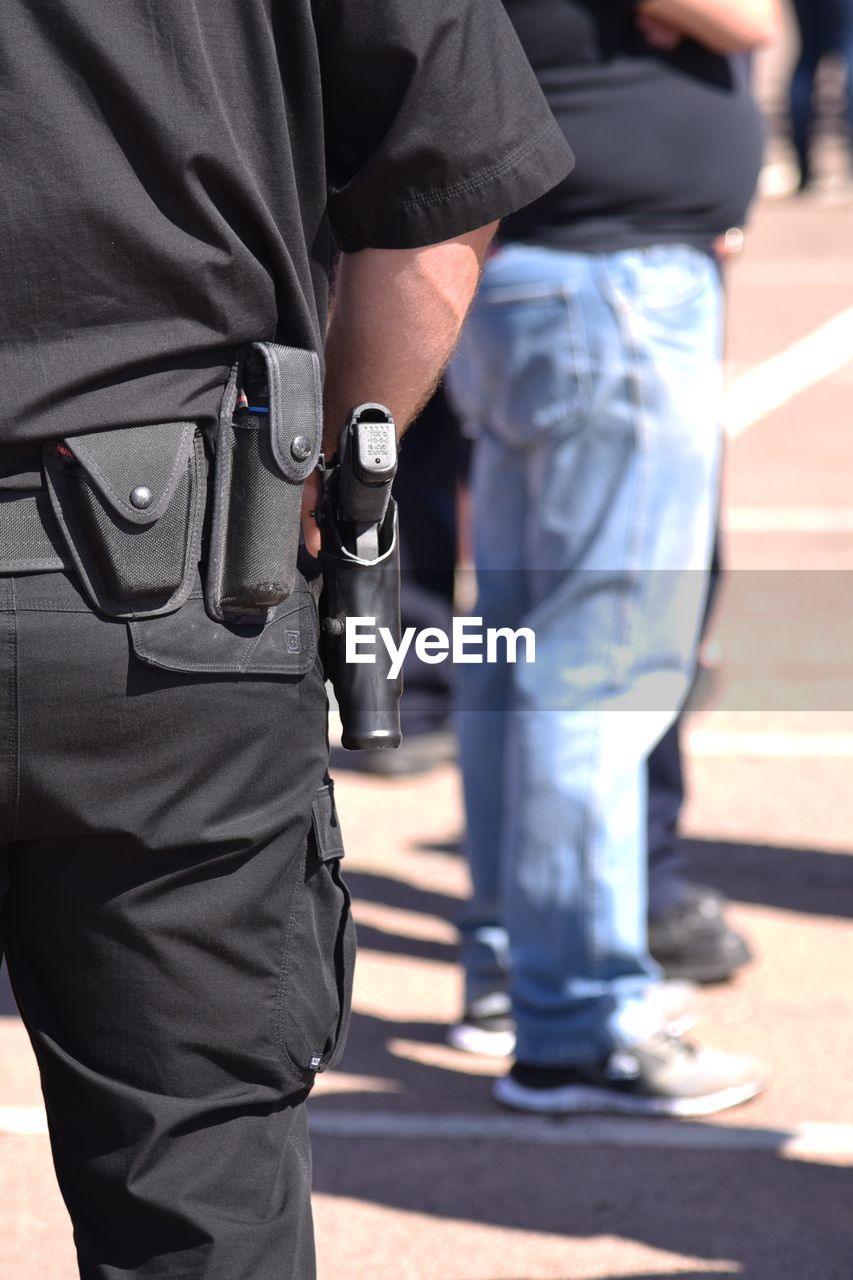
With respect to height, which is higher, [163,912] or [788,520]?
[163,912]

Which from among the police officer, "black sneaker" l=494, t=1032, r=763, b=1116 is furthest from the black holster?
"black sneaker" l=494, t=1032, r=763, b=1116

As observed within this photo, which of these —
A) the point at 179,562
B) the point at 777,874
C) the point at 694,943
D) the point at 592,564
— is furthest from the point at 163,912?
the point at 777,874

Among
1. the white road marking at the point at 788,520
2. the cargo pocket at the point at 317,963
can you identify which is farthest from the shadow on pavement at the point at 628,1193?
the white road marking at the point at 788,520

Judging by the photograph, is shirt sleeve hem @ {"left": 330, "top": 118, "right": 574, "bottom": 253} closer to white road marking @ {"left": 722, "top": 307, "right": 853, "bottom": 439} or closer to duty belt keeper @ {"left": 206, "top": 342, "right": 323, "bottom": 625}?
duty belt keeper @ {"left": 206, "top": 342, "right": 323, "bottom": 625}

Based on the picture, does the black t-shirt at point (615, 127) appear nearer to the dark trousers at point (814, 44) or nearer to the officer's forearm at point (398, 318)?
the officer's forearm at point (398, 318)

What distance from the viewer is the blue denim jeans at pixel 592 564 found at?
2.86 m

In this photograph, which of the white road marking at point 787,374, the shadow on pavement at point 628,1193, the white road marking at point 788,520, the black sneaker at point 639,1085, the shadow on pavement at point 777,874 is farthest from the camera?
the white road marking at point 787,374

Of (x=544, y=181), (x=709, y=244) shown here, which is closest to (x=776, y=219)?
(x=709, y=244)

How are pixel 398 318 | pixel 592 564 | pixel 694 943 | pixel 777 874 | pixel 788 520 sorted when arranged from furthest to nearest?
1. pixel 788 520
2. pixel 777 874
3. pixel 694 943
4. pixel 592 564
5. pixel 398 318

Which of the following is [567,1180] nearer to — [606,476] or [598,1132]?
[598,1132]

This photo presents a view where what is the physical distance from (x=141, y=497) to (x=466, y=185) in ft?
1.43

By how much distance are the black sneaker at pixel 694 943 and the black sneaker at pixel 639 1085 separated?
0.46 meters

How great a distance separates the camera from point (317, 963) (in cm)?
170

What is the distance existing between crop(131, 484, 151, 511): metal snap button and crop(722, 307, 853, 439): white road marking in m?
7.25
